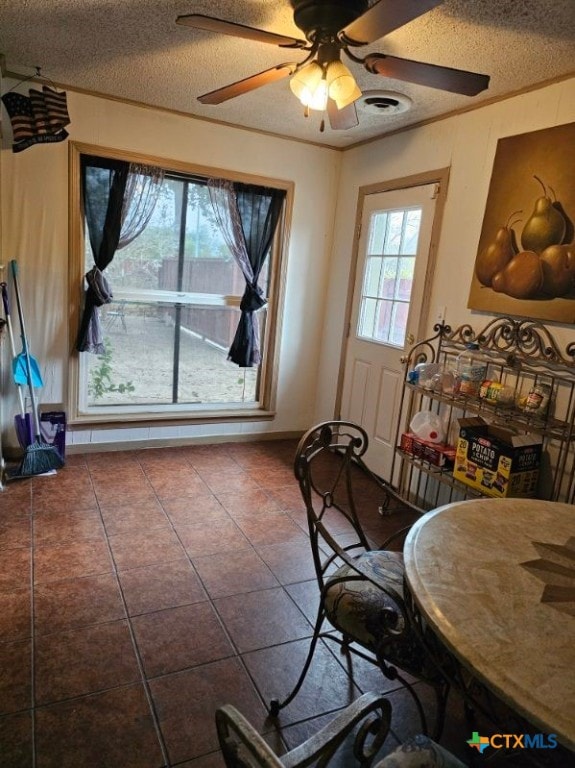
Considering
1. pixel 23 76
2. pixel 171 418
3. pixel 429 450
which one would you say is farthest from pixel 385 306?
pixel 23 76

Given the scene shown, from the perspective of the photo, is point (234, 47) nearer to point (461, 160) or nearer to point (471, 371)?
point (461, 160)

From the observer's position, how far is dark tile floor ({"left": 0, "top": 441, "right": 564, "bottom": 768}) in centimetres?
158

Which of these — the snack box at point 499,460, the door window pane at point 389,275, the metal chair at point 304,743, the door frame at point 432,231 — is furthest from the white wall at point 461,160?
the metal chair at point 304,743

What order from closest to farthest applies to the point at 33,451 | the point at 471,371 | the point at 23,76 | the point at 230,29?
the point at 230,29 → the point at 471,371 → the point at 23,76 → the point at 33,451

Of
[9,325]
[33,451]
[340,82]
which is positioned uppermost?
[340,82]

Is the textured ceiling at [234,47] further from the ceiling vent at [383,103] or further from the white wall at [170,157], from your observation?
the white wall at [170,157]

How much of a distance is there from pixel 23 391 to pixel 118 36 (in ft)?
7.31

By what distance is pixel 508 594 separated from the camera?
1107mm

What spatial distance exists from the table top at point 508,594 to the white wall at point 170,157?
2907 mm

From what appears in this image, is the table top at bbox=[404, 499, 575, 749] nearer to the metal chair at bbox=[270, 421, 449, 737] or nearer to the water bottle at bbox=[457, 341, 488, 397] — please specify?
the metal chair at bbox=[270, 421, 449, 737]

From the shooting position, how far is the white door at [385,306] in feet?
10.9

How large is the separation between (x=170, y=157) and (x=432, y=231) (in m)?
1.88

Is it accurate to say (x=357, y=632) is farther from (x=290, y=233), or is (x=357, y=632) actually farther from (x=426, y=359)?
(x=290, y=233)

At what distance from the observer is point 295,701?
5.63 feet
